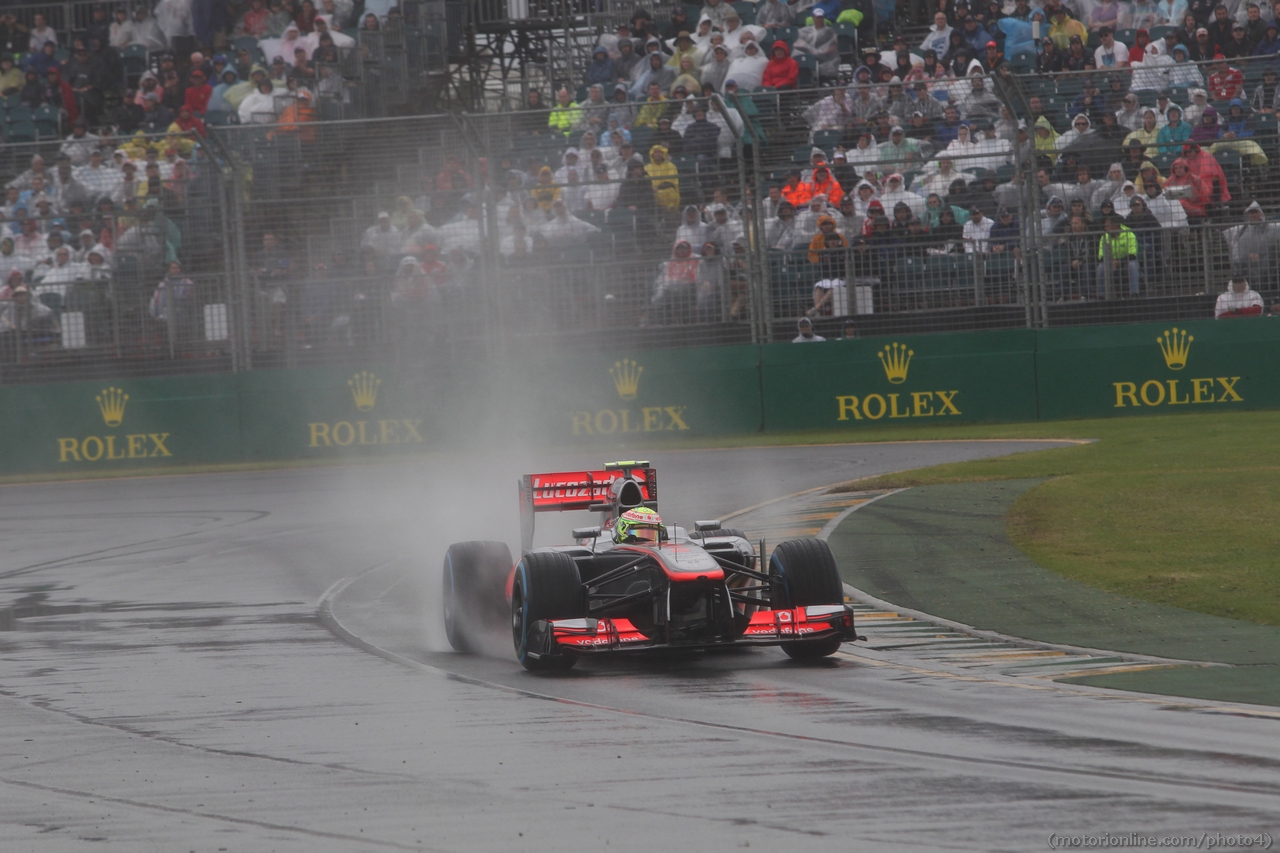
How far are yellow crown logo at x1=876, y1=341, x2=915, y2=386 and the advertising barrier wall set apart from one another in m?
0.02

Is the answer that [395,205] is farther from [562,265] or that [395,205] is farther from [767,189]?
[767,189]

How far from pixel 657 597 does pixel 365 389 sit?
15780 mm

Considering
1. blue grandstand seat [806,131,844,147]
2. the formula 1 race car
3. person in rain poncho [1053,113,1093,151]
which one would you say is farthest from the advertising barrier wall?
the formula 1 race car

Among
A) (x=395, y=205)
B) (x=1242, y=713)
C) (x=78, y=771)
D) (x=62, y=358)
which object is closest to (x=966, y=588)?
(x=1242, y=713)

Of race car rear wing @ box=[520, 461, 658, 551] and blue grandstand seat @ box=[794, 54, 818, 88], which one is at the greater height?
blue grandstand seat @ box=[794, 54, 818, 88]

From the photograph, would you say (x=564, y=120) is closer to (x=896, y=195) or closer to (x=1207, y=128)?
(x=896, y=195)

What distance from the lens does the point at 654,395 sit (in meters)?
23.6

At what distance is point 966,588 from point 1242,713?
4.07 m

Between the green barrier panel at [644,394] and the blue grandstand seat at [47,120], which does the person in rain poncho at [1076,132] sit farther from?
the blue grandstand seat at [47,120]

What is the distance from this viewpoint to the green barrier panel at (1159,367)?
880 inches

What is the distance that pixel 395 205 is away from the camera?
79.6 ft

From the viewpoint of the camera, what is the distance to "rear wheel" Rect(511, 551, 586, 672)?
8.80 metres

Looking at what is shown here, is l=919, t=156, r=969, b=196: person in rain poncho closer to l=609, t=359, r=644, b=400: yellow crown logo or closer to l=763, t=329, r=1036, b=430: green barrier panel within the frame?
l=763, t=329, r=1036, b=430: green barrier panel

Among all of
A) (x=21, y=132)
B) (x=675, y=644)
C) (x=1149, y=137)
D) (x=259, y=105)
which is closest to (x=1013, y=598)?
(x=675, y=644)
